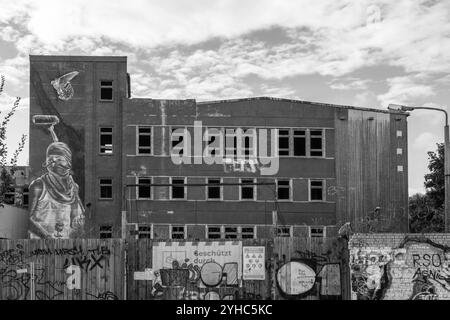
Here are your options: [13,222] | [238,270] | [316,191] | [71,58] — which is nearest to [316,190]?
[316,191]

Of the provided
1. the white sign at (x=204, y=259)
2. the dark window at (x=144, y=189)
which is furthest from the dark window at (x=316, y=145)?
the white sign at (x=204, y=259)

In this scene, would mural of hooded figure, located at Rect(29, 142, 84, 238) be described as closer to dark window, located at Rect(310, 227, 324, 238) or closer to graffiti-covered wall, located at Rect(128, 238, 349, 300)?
dark window, located at Rect(310, 227, 324, 238)

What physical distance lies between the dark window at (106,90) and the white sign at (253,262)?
25.3 meters

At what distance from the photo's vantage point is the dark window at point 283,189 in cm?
4359

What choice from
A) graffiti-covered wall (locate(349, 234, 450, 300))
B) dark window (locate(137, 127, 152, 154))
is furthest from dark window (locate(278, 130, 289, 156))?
graffiti-covered wall (locate(349, 234, 450, 300))

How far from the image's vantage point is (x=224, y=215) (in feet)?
142

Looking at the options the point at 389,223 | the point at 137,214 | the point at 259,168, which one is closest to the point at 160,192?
the point at 137,214

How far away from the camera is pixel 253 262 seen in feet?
70.4

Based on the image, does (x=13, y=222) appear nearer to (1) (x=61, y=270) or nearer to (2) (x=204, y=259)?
(1) (x=61, y=270)

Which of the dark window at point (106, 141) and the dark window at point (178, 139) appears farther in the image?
the dark window at point (106, 141)

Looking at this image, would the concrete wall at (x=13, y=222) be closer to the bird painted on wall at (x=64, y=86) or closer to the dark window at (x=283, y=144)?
the bird painted on wall at (x=64, y=86)

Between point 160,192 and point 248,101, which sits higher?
point 248,101
